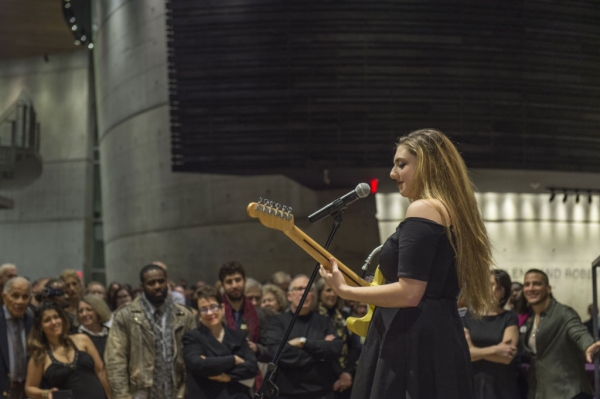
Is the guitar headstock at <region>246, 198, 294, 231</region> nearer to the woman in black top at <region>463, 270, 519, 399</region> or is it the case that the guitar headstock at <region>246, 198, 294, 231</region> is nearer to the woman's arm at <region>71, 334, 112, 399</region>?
the woman in black top at <region>463, 270, 519, 399</region>

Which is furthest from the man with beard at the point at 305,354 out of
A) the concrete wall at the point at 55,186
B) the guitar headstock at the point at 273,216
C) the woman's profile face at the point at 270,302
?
the concrete wall at the point at 55,186

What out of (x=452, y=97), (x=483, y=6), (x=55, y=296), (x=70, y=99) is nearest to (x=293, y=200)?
(x=452, y=97)

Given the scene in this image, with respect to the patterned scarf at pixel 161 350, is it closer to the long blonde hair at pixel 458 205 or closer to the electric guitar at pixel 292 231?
the electric guitar at pixel 292 231

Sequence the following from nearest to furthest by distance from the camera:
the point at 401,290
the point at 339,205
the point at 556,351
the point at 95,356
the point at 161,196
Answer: the point at 401,290 → the point at 339,205 → the point at 556,351 → the point at 95,356 → the point at 161,196

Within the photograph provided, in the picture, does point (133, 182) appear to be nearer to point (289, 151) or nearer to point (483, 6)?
point (289, 151)

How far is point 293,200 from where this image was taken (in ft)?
48.8

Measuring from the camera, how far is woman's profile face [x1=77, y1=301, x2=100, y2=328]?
7.53 meters

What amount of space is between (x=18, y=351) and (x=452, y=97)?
8.40 meters

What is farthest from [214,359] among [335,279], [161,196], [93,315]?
[161,196]

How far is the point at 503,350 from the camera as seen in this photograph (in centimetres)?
618

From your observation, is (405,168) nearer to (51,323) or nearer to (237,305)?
(51,323)

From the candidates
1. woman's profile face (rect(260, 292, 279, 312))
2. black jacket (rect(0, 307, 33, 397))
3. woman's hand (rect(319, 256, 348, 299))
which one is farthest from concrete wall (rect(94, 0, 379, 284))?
woman's hand (rect(319, 256, 348, 299))

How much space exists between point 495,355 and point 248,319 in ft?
6.98

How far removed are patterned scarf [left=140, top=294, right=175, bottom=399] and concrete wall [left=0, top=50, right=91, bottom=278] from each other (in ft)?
57.3
